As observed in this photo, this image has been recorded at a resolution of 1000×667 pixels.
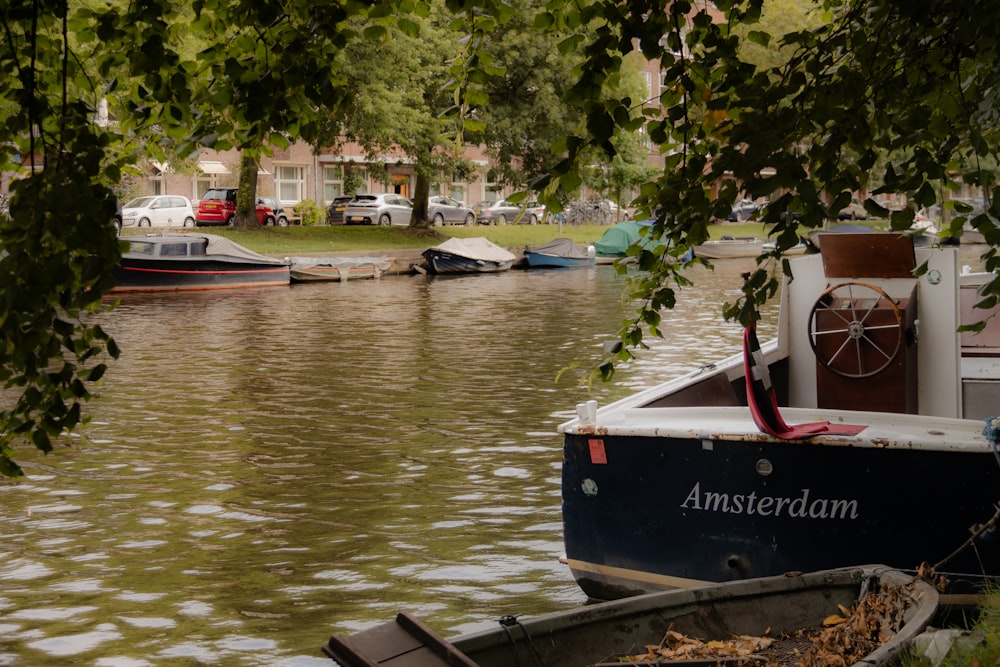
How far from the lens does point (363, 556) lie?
973cm

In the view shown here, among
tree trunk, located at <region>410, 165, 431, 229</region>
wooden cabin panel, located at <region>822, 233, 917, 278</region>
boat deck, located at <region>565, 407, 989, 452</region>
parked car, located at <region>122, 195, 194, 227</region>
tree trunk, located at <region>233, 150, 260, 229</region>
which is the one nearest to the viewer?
boat deck, located at <region>565, 407, 989, 452</region>

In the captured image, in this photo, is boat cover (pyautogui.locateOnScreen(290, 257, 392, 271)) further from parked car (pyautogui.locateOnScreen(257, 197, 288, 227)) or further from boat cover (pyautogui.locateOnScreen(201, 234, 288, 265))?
parked car (pyautogui.locateOnScreen(257, 197, 288, 227))

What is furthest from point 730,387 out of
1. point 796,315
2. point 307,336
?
point 307,336

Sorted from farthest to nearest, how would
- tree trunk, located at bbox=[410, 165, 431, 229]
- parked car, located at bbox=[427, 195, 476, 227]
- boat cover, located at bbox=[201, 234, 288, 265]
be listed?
parked car, located at bbox=[427, 195, 476, 227], tree trunk, located at bbox=[410, 165, 431, 229], boat cover, located at bbox=[201, 234, 288, 265]

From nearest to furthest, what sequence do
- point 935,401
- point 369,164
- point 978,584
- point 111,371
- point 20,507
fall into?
point 978,584, point 935,401, point 20,507, point 111,371, point 369,164

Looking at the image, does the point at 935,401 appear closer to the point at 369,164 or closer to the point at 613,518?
the point at 613,518

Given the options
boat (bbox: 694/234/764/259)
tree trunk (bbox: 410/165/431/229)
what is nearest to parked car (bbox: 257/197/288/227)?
tree trunk (bbox: 410/165/431/229)

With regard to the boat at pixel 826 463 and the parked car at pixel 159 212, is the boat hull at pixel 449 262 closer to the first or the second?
the parked car at pixel 159 212

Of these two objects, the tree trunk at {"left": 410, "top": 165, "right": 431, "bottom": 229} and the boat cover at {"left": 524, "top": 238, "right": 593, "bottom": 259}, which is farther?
the tree trunk at {"left": 410, "top": 165, "right": 431, "bottom": 229}

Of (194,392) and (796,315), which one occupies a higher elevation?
(796,315)

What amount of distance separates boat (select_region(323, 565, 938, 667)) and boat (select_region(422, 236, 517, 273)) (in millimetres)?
36287

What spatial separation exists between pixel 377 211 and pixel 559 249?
1302 centimetres

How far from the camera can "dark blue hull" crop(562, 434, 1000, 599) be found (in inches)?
280

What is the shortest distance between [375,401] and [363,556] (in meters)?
6.96
